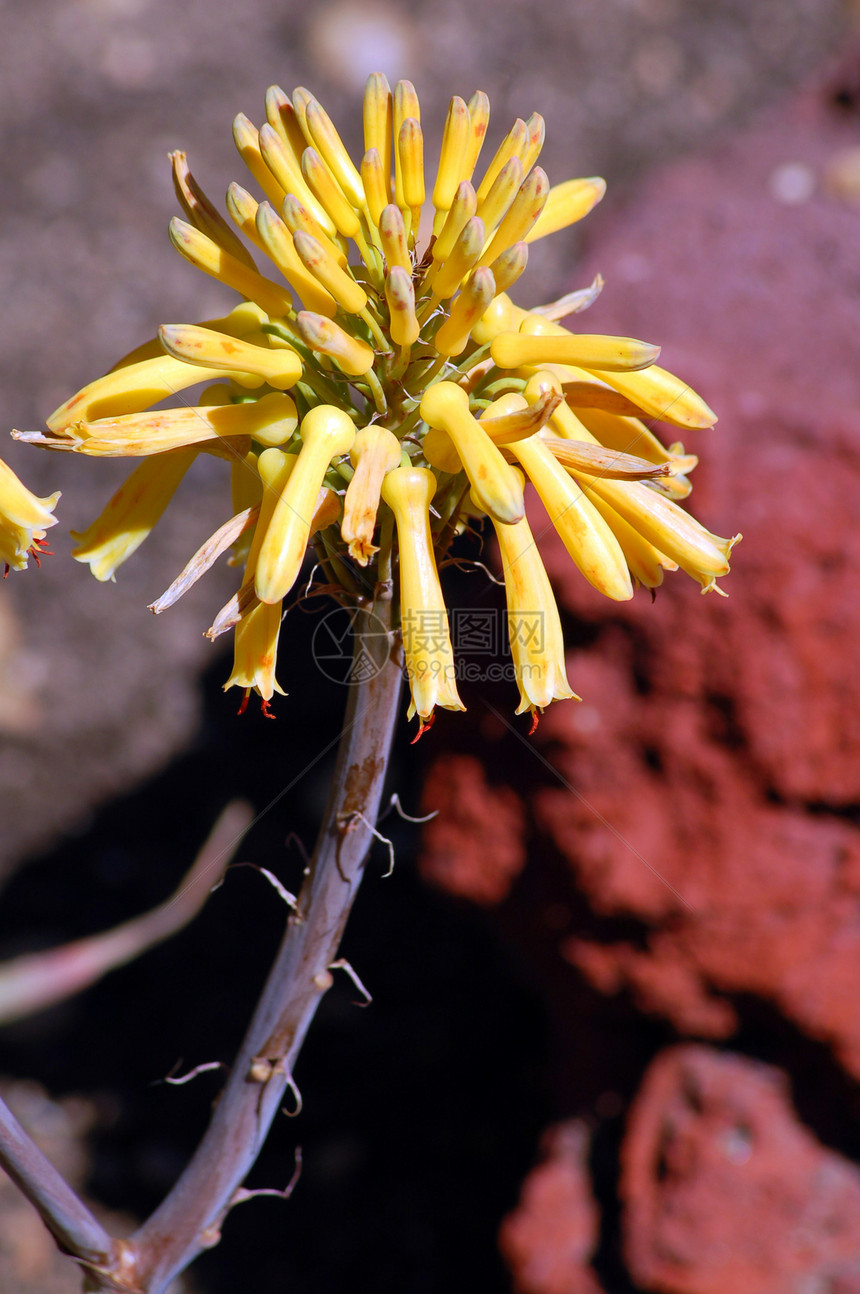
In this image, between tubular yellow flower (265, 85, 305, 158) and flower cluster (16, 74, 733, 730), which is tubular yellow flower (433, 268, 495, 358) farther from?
tubular yellow flower (265, 85, 305, 158)

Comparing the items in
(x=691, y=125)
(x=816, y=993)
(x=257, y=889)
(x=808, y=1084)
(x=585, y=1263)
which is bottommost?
(x=585, y=1263)

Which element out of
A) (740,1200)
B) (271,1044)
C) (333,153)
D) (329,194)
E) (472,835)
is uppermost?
(333,153)

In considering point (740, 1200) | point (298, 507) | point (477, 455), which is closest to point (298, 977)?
point (298, 507)

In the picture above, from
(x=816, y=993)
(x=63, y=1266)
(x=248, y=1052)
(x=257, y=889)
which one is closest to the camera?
(x=248, y=1052)

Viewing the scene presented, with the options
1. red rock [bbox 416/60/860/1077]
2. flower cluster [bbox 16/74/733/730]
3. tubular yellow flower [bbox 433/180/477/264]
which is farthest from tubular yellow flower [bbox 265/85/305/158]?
red rock [bbox 416/60/860/1077]

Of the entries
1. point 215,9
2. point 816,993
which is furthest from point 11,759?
point 215,9

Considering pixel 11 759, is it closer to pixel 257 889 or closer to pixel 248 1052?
pixel 257 889

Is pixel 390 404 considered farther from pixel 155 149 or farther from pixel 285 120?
pixel 155 149
